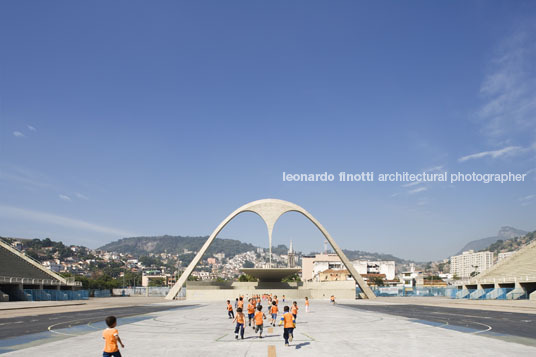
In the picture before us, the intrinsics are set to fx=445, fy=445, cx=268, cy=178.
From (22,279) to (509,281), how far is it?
62383mm

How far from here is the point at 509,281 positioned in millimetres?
57406

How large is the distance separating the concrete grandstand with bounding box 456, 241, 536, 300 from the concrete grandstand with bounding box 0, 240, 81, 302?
60.6 metres

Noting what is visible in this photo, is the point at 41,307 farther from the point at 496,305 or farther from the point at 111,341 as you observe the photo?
the point at 496,305

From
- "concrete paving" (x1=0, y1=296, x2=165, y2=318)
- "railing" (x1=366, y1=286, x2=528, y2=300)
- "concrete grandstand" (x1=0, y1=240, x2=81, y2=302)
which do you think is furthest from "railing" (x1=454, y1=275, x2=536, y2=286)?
"concrete grandstand" (x1=0, y1=240, x2=81, y2=302)

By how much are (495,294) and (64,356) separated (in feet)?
190

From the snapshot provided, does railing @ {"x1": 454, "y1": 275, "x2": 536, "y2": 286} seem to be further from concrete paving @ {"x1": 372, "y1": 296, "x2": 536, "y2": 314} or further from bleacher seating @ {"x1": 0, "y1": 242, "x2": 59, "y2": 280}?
bleacher seating @ {"x1": 0, "y1": 242, "x2": 59, "y2": 280}

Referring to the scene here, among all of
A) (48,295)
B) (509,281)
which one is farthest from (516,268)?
(48,295)

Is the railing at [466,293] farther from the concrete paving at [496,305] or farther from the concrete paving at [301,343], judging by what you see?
the concrete paving at [301,343]

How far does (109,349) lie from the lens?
932 cm

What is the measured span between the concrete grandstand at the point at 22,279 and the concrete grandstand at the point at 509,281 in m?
60.6

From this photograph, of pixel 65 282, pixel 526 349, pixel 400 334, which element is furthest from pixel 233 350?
pixel 65 282

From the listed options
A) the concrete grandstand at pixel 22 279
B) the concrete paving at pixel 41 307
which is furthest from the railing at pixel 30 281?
the concrete paving at pixel 41 307

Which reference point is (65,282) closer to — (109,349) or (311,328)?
(311,328)

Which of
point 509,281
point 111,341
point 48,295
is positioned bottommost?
point 48,295
